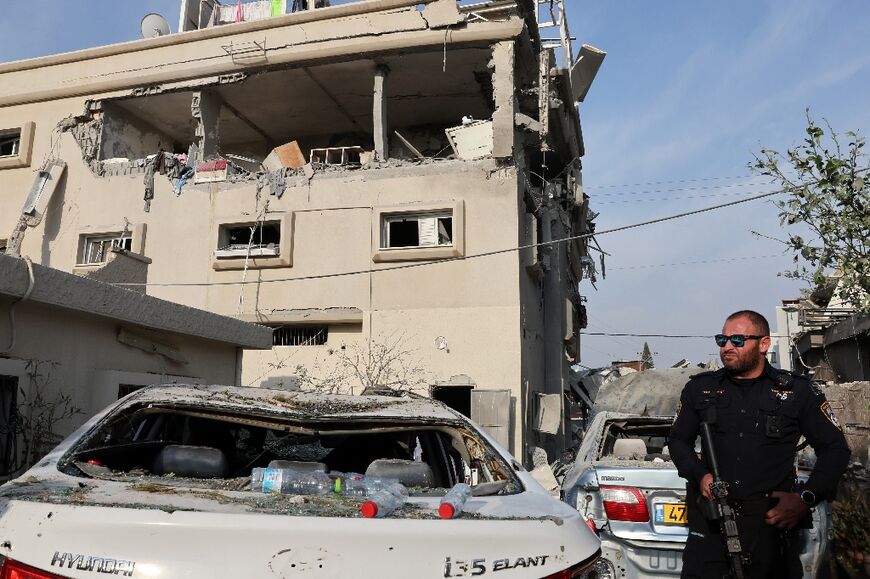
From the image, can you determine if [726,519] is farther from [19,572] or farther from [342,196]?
[342,196]

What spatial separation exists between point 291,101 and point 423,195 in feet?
17.1

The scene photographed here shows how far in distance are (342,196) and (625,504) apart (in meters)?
11.4

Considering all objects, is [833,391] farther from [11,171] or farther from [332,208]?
[11,171]

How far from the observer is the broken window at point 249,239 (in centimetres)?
1505

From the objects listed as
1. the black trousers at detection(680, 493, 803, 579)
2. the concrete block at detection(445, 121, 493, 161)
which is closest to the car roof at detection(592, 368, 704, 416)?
the concrete block at detection(445, 121, 493, 161)

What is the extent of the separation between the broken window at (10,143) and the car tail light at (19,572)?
18.1 meters

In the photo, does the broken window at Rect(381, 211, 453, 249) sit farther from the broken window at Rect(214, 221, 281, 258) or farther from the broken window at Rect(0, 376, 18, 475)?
the broken window at Rect(0, 376, 18, 475)

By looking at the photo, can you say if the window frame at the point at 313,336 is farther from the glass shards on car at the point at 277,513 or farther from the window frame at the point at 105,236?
the glass shards on car at the point at 277,513

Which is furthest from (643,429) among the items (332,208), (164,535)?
(332,208)

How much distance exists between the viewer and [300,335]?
1495 centimetres

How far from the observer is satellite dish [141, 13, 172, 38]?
60.3ft

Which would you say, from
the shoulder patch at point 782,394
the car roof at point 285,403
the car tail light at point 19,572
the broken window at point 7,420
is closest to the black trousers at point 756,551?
the shoulder patch at point 782,394

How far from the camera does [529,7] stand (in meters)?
14.8

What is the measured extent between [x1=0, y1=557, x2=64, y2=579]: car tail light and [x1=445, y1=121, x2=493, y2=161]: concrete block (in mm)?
13347
